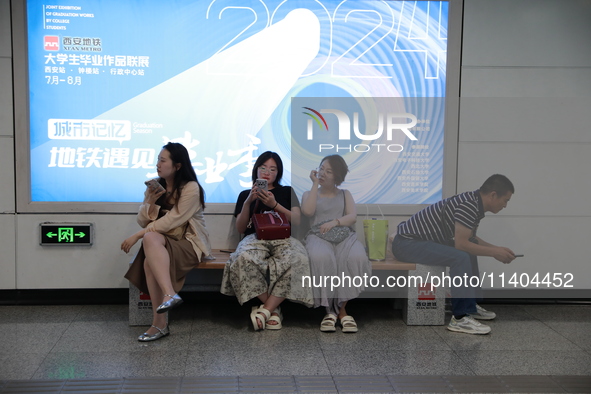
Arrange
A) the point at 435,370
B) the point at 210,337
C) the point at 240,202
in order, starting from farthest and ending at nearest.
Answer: the point at 240,202, the point at 210,337, the point at 435,370

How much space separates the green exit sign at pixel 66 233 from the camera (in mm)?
4637

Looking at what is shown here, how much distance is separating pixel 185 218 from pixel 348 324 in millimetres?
1350

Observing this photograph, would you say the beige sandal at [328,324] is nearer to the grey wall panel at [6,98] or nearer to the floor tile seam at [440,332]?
the floor tile seam at [440,332]

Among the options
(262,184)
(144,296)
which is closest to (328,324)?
(262,184)

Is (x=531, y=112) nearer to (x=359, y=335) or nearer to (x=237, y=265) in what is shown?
(x=359, y=335)

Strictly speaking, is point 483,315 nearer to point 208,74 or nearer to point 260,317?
point 260,317

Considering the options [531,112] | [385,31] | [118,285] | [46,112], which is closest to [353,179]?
[385,31]

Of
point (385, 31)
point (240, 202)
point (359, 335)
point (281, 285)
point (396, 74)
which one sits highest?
point (385, 31)

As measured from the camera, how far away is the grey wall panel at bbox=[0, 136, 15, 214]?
4.59 m

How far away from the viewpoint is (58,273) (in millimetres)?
4707

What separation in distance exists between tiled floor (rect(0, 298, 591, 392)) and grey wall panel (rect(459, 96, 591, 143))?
1.40 metres

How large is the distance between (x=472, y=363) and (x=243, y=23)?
3.00 m

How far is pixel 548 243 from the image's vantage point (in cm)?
472

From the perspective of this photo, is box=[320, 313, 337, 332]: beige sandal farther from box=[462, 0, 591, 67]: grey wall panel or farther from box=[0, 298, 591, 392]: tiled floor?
box=[462, 0, 591, 67]: grey wall panel
